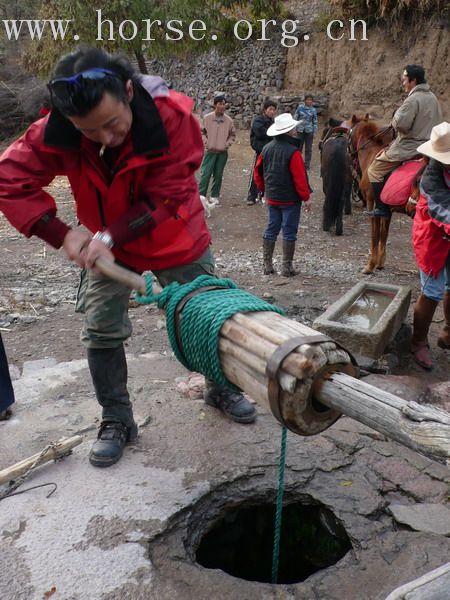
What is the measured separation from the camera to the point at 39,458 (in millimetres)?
2689

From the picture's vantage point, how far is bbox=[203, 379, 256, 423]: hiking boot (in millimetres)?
3158

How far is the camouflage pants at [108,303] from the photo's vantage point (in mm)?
2740

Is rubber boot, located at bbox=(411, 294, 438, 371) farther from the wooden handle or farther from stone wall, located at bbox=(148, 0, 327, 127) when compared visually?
stone wall, located at bbox=(148, 0, 327, 127)

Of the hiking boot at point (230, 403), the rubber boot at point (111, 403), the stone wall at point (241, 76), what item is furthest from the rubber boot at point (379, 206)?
the stone wall at point (241, 76)

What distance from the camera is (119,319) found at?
9.23 ft

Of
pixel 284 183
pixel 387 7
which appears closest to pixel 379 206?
pixel 284 183

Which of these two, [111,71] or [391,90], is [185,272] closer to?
[111,71]

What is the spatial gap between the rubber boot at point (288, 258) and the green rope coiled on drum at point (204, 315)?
5239mm

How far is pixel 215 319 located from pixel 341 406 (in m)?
0.50

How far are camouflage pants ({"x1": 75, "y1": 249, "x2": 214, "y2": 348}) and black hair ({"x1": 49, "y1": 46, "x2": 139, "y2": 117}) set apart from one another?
2.78ft

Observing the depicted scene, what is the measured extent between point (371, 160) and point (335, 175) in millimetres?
843

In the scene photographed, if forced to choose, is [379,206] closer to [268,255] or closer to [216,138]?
[268,255]

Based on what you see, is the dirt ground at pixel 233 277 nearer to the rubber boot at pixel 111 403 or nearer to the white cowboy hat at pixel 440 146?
the rubber boot at pixel 111 403

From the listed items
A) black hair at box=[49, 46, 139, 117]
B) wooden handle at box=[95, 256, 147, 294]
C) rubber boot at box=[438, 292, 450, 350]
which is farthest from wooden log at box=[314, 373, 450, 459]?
rubber boot at box=[438, 292, 450, 350]
